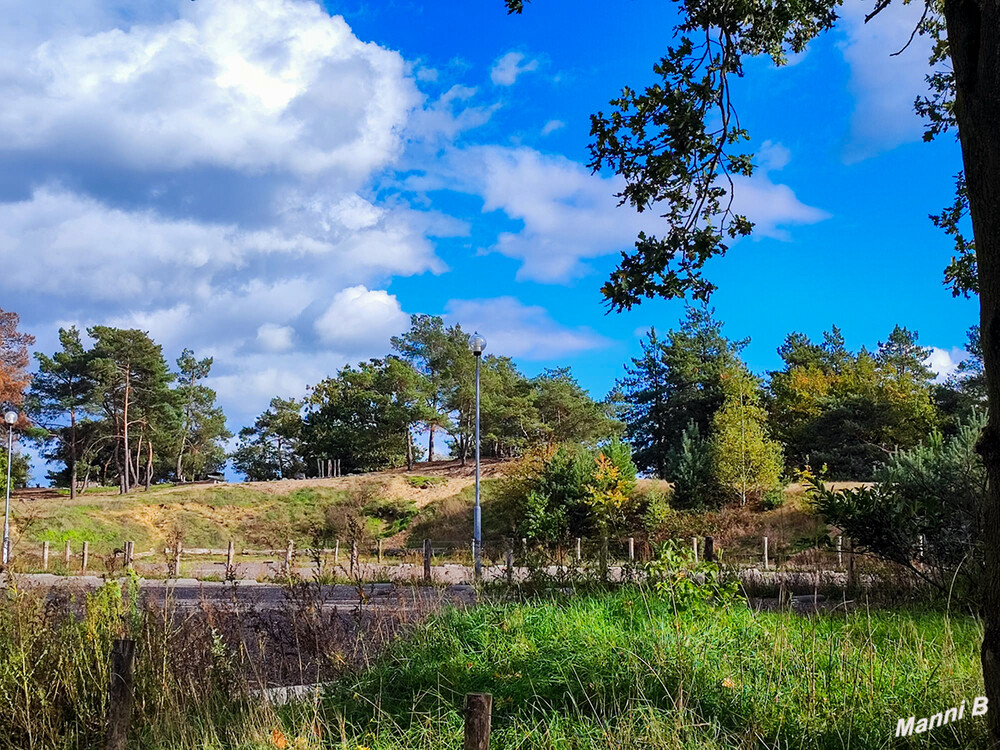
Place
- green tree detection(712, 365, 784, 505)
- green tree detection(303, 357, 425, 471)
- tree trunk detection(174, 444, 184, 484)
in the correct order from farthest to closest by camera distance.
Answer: tree trunk detection(174, 444, 184, 484), green tree detection(303, 357, 425, 471), green tree detection(712, 365, 784, 505)

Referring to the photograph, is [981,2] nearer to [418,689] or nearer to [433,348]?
[418,689]

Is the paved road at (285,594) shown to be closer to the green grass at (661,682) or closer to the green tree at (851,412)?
the green grass at (661,682)

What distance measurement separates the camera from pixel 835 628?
629 centimetres

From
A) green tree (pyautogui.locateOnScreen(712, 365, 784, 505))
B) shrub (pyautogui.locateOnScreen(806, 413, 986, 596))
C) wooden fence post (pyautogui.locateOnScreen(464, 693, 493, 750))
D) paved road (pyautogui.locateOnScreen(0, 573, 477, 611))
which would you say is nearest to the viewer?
wooden fence post (pyautogui.locateOnScreen(464, 693, 493, 750))

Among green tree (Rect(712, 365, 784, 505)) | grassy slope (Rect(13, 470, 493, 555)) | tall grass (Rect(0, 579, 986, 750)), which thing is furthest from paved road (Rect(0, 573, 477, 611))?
green tree (Rect(712, 365, 784, 505))

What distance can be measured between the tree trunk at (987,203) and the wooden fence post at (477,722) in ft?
7.10

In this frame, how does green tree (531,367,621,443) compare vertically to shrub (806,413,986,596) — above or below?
above

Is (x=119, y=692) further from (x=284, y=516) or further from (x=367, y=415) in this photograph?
(x=367, y=415)

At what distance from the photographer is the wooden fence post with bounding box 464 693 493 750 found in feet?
9.98

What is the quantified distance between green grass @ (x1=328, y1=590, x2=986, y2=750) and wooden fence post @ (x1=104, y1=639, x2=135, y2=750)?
1.18 metres

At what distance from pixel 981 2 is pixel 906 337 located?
59989 mm

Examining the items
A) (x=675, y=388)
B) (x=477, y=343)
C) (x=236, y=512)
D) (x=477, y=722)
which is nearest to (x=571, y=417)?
(x=675, y=388)

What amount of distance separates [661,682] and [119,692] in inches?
118

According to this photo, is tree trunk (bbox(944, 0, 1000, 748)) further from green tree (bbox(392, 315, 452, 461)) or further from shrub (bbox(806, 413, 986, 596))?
green tree (bbox(392, 315, 452, 461))
